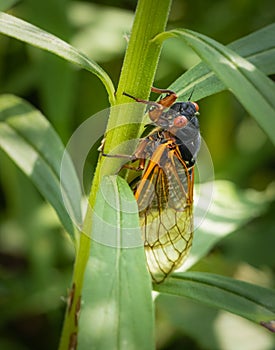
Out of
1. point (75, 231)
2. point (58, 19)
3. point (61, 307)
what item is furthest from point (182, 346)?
point (58, 19)

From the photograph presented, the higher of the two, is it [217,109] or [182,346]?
[217,109]

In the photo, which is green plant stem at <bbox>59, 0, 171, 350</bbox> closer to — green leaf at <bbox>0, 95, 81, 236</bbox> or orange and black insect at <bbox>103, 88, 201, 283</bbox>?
orange and black insect at <bbox>103, 88, 201, 283</bbox>

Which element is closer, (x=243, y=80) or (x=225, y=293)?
(x=243, y=80)

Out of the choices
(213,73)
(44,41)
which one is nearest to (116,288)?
(44,41)

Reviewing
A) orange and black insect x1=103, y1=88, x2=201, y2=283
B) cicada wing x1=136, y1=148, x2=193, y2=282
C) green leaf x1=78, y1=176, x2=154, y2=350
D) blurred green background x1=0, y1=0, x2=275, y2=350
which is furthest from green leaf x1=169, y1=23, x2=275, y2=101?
blurred green background x1=0, y1=0, x2=275, y2=350

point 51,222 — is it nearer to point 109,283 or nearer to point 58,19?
point 58,19

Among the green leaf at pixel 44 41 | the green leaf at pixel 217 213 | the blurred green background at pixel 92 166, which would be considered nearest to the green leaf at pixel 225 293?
the green leaf at pixel 217 213

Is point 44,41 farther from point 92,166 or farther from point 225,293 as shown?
point 92,166
